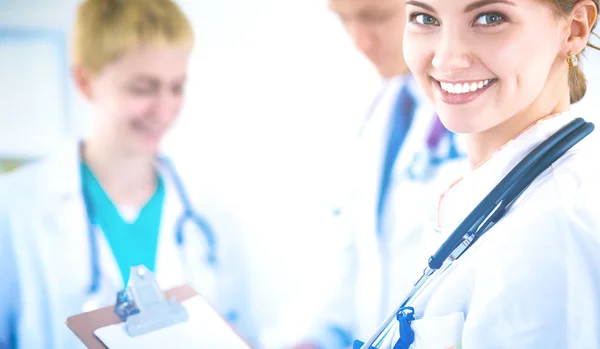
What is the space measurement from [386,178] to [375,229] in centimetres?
14

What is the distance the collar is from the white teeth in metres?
0.10

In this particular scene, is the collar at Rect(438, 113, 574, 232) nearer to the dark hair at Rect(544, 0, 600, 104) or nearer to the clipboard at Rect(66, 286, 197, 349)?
the dark hair at Rect(544, 0, 600, 104)

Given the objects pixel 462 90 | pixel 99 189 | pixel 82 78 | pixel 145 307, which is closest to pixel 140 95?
pixel 82 78

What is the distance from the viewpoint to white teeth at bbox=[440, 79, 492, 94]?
93 cm

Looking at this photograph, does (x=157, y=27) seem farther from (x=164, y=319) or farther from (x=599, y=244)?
(x=599, y=244)

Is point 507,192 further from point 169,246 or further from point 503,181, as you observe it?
point 169,246

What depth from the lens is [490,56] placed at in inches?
35.4

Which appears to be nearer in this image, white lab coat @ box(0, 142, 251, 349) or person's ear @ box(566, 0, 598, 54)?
person's ear @ box(566, 0, 598, 54)

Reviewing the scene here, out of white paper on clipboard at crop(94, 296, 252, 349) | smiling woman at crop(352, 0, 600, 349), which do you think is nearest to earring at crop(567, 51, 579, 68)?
smiling woman at crop(352, 0, 600, 349)

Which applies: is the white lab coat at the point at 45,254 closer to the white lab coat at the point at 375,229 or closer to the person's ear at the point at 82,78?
the person's ear at the point at 82,78

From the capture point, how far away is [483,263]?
0.86 metres

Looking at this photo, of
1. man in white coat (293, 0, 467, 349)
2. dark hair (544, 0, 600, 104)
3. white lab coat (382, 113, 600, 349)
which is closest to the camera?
white lab coat (382, 113, 600, 349)

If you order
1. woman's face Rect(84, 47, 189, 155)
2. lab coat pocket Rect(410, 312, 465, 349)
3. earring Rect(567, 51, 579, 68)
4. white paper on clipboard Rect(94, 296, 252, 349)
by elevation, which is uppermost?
earring Rect(567, 51, 579, 68)

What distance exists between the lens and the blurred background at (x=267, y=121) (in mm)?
1557
